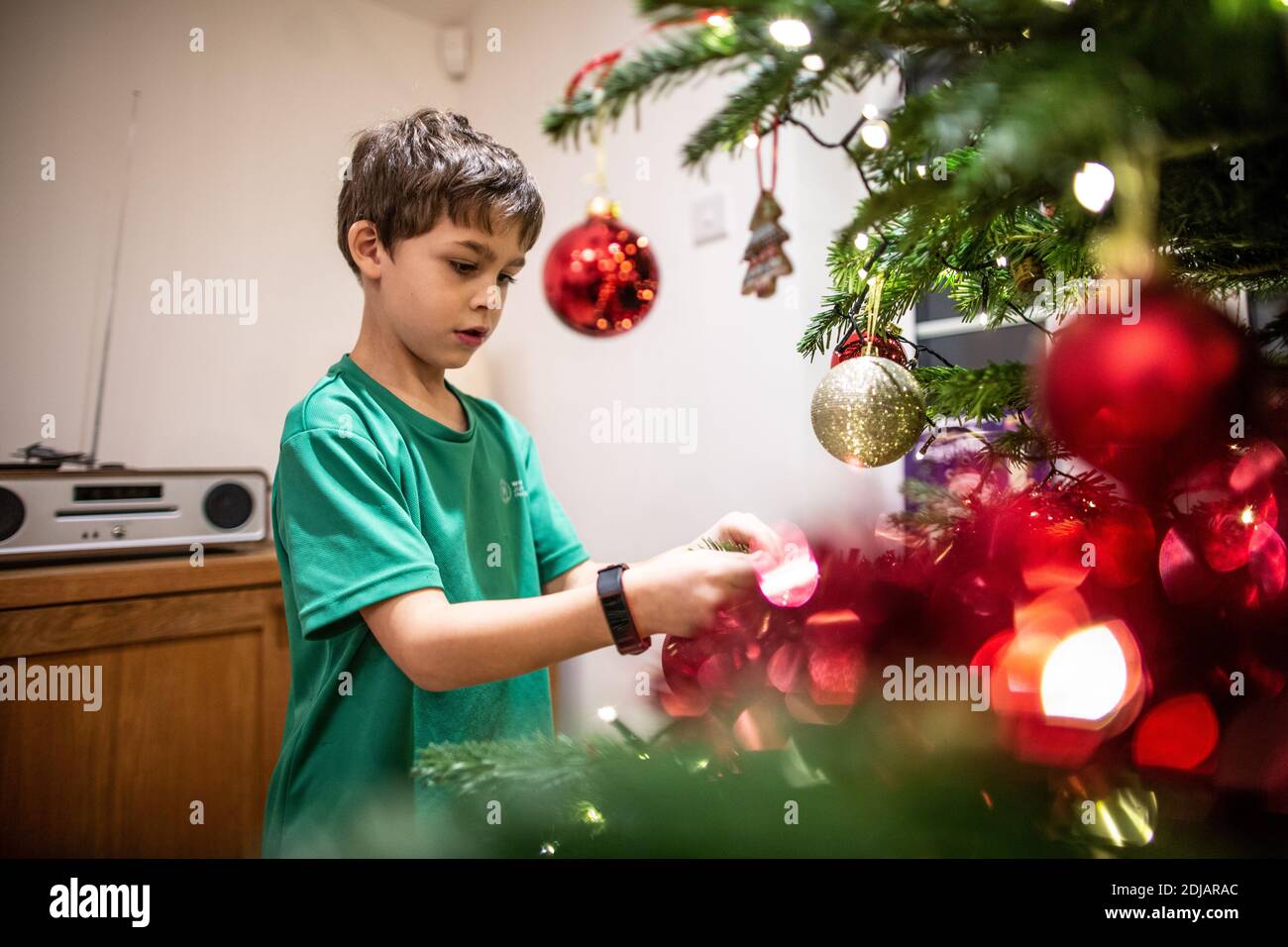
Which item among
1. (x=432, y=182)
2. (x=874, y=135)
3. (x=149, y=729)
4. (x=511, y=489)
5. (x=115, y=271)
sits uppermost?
(x=115, y=271)

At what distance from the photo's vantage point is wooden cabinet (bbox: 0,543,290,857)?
37.7 inches

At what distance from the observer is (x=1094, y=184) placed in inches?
9.2

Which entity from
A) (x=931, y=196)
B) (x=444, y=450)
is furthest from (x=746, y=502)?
(x=931, y=196)

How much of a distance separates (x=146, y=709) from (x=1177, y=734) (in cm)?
118

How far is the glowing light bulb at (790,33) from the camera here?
9.2 inches

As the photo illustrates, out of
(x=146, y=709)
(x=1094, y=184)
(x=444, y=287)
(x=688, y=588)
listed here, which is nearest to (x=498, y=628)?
(x=688, y=588)

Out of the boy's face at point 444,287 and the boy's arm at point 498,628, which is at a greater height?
the boy's face at point 444,287

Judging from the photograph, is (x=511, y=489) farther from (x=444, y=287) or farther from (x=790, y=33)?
(x=790, y=33)

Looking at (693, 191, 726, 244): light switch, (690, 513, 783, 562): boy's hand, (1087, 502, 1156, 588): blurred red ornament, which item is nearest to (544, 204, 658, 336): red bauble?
(690, 513, 783, 562): boy's hand

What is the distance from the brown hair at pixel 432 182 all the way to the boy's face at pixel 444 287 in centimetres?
1

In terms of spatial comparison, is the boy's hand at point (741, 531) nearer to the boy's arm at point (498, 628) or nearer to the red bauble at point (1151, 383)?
the boy's arm at point (498, 628)

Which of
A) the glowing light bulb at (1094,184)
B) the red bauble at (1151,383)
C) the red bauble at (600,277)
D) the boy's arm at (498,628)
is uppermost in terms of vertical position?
the red bauble at (600,277)

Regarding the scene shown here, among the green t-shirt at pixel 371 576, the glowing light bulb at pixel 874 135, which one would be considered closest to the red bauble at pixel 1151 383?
the glowing light bulb at pixel 874 135
